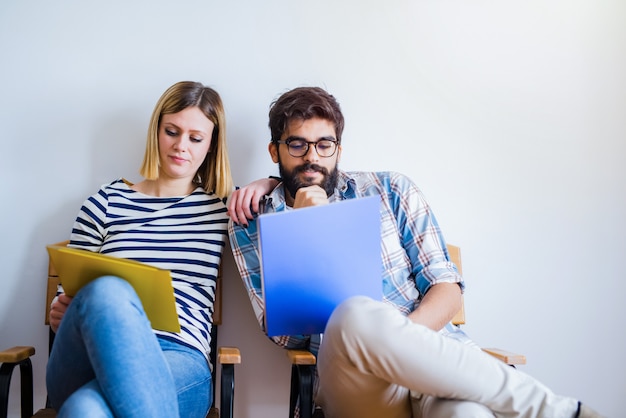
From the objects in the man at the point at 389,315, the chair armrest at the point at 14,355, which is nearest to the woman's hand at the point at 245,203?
the man at the point at 389,315

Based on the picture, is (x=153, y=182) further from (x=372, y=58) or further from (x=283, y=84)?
(x=372, y=58)

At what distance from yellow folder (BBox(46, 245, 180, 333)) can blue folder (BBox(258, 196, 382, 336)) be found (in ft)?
0.73

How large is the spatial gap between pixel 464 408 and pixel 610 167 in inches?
58.0

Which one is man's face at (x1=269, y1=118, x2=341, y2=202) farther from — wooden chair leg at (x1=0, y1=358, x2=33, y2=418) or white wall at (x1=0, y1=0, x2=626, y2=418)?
wooden chair leg at (x1=0, y1=358, x2=33, y2=418)

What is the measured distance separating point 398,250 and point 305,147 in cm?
42

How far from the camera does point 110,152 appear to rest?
75.5 inches

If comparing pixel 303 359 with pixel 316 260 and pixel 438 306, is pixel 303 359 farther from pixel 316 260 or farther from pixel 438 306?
pixel 438 306

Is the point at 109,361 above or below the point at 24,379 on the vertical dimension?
above

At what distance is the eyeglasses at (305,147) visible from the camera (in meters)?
1.72

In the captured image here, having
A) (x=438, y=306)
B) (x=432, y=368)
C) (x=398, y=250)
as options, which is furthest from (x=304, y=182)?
(x=432, y=368)

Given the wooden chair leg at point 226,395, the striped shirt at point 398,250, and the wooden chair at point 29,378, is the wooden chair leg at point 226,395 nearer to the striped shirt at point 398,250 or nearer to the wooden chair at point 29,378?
the wooden chair at point 29,378

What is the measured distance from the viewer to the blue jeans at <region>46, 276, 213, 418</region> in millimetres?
1035

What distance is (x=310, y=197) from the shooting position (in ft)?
5.15

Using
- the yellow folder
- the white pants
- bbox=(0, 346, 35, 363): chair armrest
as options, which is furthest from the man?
bbox=(0, 346, 35, 363): chair armrest
